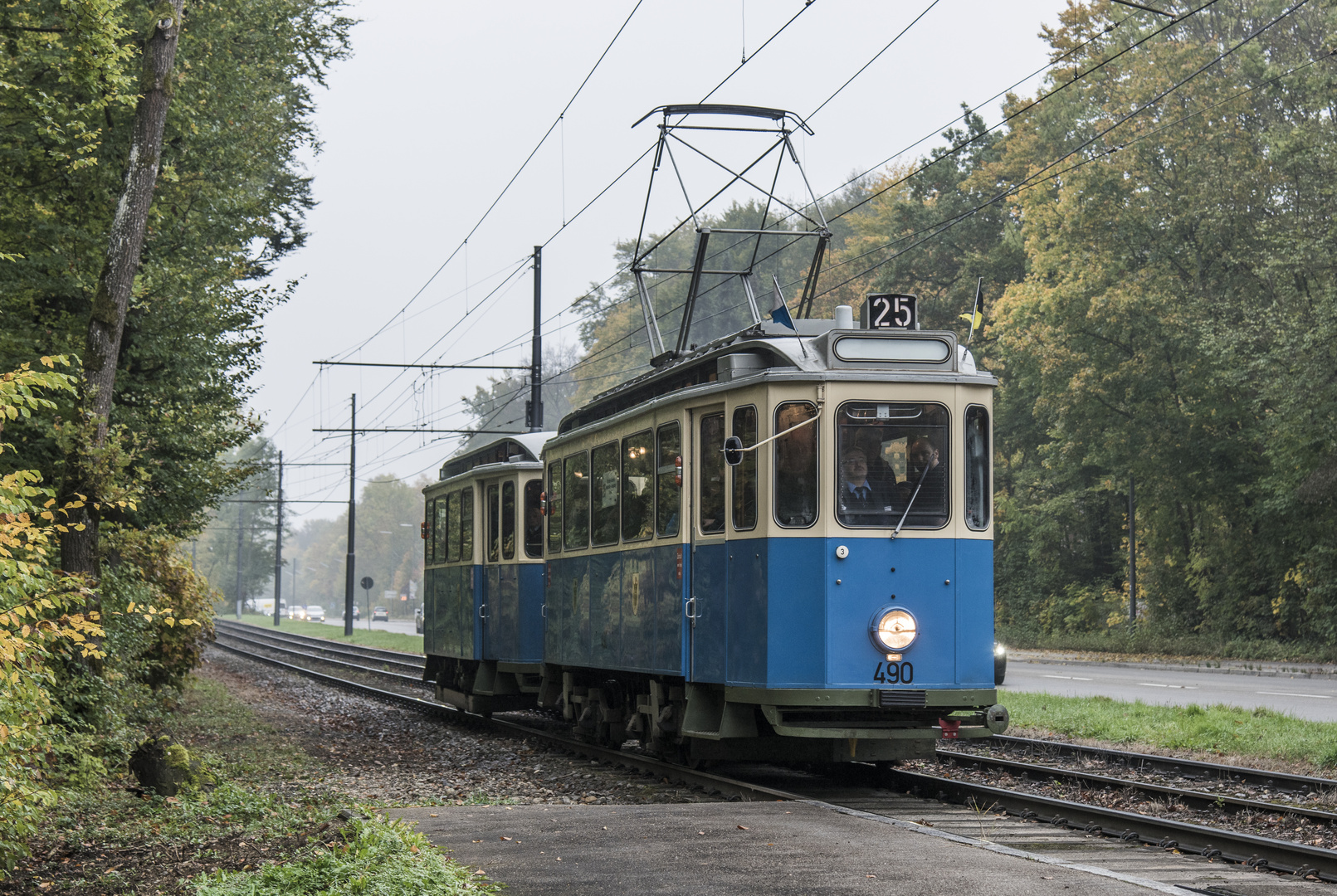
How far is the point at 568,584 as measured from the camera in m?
14.9

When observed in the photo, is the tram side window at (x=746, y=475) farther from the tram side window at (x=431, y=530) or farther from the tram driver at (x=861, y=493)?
the tram side window at (x=431, y=530)

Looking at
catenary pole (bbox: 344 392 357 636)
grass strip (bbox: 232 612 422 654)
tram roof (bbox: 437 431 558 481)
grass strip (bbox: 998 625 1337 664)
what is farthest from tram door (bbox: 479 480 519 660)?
catenary pole (bbox: 344 392 357 636)

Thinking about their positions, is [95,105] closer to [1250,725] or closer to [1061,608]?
[1250,725]

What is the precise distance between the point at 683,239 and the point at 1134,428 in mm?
43569

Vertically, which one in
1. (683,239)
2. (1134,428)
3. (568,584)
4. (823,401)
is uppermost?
(683,239)

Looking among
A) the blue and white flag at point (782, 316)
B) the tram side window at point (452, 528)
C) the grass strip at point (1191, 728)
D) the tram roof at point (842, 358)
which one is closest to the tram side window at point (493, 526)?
the tram side window at point (452, 528)

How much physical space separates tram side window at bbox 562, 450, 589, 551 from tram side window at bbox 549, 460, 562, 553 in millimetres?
215

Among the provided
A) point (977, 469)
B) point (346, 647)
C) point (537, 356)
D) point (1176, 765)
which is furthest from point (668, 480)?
point (346, 647)

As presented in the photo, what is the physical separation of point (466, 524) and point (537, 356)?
954 centimetres

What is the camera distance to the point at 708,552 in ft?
37.1

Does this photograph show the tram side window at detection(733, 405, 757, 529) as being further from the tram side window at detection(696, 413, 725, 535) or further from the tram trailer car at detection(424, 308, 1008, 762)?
the tram side window at detection(696, 413, 725, 535)

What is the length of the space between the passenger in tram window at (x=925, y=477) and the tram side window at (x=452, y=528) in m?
10.4

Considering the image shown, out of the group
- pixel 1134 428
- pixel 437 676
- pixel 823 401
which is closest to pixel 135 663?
pixel 437 676

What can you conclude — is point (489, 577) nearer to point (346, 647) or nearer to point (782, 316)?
point (782, 316)
